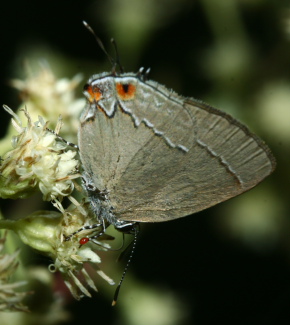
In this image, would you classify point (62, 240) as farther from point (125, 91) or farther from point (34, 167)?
point (125, 91)

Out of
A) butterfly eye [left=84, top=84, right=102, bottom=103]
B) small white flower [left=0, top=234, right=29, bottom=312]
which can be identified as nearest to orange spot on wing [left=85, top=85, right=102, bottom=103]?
butterfly eye [left=84, top=84, right=102, bottom=103]

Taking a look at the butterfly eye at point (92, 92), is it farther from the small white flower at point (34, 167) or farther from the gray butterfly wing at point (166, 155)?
the small white flower at point (34, 167)

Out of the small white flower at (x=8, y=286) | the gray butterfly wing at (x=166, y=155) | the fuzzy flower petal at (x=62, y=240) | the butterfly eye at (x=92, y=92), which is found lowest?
the small white flower at (x=8, y=286)

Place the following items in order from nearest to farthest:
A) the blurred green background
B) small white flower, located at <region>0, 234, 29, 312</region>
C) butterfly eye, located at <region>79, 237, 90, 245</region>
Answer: small white flower, located at <region>0, 234, 29, 312</region> → butterfly eye, located at <region>79, 237, 90, 245</region> → the blurred green background

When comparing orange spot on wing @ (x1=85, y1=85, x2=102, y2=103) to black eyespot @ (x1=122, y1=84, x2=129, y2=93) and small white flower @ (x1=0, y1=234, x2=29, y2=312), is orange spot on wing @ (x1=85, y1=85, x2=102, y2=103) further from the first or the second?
small white flower @ (x1=0, y1=234, x2=29, y2=312)

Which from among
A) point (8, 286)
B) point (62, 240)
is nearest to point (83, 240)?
point (62, 240)

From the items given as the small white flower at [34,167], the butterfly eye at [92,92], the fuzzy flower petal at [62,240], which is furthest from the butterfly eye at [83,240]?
the butterfly eye at [92,92]

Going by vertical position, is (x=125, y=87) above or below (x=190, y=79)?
below
